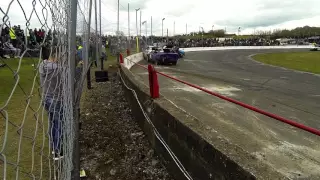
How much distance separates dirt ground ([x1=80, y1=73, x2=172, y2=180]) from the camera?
15.2 feet

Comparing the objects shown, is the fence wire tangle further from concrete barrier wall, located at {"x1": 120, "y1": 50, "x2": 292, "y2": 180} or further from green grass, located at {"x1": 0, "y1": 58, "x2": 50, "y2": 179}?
concrete barrier wall, located at {"x1": 120, "y1": 50, "x2": 292, "y2": 180}

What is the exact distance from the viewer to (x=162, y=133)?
4938 mm

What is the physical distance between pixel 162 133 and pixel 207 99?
16.3 ft

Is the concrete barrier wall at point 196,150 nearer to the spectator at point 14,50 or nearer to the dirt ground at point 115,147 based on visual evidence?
the dirt ground at point 115,147

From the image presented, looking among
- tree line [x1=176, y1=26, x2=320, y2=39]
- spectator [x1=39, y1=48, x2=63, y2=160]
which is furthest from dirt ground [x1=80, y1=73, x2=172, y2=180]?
tree line [x1=176, y1=26, x2=320, y2=39]

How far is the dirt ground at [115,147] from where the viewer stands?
15.2 feet

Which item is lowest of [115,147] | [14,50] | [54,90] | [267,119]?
[115,147]

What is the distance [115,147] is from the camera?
5.65m

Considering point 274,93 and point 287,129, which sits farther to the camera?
point 274,93

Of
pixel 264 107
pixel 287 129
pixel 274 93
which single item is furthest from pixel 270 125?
pixel 274 93

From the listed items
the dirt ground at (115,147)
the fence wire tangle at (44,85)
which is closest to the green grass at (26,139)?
the fence wire tangle at (44,85)

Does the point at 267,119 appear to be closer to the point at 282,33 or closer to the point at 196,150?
the point at 196,150

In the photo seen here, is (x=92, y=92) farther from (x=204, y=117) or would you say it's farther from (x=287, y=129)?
(x=287, y=129)

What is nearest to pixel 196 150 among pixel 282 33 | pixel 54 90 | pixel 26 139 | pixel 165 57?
pixel 54 90
